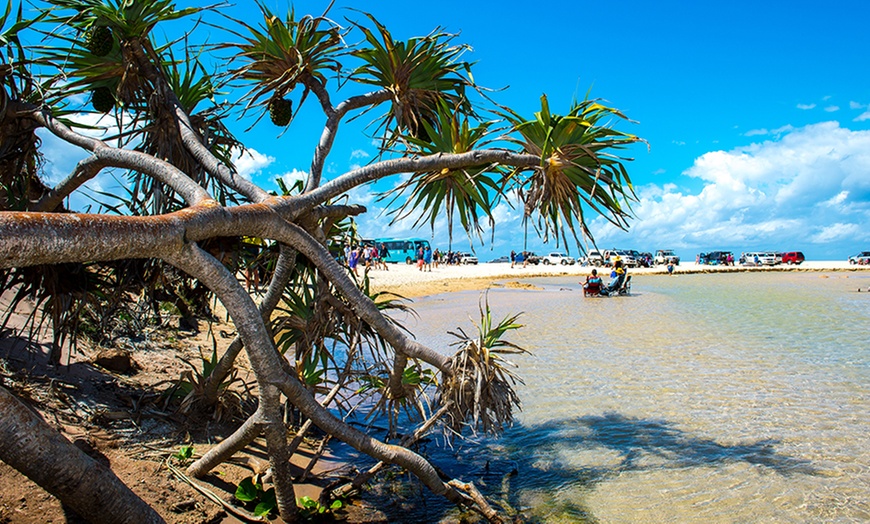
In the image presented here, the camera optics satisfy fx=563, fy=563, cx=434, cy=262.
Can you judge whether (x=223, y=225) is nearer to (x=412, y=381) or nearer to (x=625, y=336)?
(x=412, y=381)

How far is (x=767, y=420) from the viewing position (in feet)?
24.4

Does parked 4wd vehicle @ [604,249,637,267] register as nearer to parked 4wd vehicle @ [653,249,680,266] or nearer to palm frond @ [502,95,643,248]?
parked 4wd vehicle @ [653,249,680,266]

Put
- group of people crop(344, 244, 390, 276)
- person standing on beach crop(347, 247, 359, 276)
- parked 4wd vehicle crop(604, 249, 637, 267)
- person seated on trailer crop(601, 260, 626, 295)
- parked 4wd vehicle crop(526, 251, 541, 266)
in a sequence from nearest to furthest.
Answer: person standing on beach crop(347, 247, 359, 276) < group of people crop(344, 244, 390, 276) < person seated on trailer crop(601, 260, 626, 295) < parked 4wd vehicle crop(604, 249, 637, 267) < parked 4wd vehicle crop(526, 251, 541, 266)

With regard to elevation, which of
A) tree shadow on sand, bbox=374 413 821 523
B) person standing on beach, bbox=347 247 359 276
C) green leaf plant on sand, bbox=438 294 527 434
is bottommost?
tree shadow on sand, bbox=374 413 821 523

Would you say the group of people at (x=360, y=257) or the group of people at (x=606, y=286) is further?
the group of people at (x=606, y=286)

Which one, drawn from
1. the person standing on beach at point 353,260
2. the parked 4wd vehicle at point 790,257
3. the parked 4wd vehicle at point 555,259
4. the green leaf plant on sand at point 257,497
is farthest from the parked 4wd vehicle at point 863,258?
the green leaf plant on sand at point 257,497

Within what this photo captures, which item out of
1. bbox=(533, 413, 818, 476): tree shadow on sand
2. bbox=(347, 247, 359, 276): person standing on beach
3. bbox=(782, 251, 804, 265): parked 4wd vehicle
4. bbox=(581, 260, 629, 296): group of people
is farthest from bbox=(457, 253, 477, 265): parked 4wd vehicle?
bbox=(533, 413, 818, 476): tree shadow on sand

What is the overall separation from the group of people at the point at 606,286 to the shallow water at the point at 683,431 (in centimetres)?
1058

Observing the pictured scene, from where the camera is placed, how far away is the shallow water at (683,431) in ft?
16.5

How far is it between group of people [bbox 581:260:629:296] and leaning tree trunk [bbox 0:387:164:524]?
964 inches

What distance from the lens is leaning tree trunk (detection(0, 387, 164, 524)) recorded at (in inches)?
84.6

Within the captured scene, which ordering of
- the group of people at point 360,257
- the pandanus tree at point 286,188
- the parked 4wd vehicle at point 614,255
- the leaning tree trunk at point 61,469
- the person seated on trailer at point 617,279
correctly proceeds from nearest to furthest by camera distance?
the leaning tree trunk at point 61,469, the pandanus tree at point 286,188, the group of people at point 360,257, the person seated on trailer at point 617,279, the parked 4wd vehicle at point 614,255

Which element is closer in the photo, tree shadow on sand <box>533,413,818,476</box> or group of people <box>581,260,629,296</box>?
tree shadow on sand <box>533,413,818,476</box>

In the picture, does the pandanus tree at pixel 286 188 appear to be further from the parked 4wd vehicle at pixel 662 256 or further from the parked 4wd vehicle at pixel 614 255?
the parked 4wd vehicle at pixel 662 256
